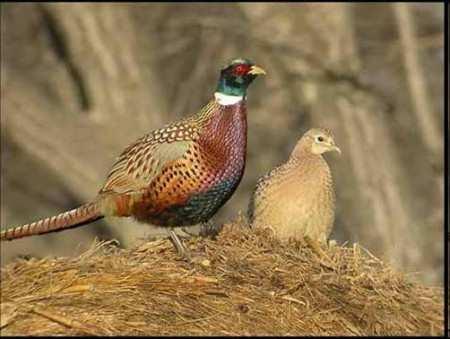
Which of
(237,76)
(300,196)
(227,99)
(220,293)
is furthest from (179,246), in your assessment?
(300,196)

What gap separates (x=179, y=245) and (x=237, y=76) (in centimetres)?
119

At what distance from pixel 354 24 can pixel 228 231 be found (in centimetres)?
1370

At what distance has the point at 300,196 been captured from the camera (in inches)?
367

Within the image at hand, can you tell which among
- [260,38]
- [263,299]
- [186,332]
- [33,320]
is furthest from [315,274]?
[260,38]

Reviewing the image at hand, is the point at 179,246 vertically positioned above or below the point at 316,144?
below

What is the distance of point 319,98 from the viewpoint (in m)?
20.3

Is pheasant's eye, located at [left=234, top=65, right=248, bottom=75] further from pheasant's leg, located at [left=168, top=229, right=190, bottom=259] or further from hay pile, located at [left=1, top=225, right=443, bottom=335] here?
pheasant's leg, located at [left=168, top=229, right=190, bottom=259]

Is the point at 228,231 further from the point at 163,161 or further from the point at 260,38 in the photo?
the point at 260,38

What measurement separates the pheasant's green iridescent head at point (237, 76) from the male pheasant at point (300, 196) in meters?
0.98

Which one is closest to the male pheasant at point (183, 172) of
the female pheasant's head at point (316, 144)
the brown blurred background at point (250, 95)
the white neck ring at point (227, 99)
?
the white neck ring at point (227, 99)

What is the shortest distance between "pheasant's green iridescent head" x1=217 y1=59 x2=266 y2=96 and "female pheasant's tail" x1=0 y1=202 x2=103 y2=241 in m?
1.03

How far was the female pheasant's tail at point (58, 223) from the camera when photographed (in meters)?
7.80

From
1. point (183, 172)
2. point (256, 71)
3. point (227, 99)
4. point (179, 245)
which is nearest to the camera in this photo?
point (179, 245)

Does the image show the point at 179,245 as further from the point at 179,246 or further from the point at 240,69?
the point at 240,69
